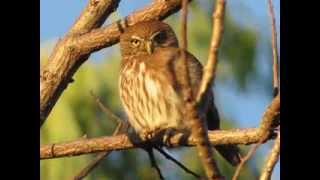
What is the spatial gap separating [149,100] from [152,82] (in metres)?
0.05

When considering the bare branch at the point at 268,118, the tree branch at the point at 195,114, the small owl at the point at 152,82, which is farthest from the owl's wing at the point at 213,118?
the tree branch at the point at 195,114

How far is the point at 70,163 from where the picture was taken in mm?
2143

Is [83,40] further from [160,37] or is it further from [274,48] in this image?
[274,48]

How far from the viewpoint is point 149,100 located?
227 centimetres

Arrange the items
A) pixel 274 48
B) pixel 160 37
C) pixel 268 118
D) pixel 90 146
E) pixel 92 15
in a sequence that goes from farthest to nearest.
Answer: pixel 160 37 → pixel 92 15 → pixel 90 146 → pixel 268 118 → pixel 274 48

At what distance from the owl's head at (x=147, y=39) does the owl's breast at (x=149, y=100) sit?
0.24 ft

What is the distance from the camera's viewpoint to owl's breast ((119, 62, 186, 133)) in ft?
7.12

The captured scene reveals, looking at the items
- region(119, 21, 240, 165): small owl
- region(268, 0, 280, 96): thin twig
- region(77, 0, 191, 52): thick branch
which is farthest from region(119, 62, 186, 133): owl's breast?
region(268, 0, 280, 96): thin twig

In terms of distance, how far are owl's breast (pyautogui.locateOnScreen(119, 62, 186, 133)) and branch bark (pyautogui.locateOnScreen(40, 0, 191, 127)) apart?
150mm

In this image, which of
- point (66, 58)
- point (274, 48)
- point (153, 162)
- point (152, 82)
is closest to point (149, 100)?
point (152, 82)

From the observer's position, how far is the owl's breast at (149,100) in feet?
7.12
